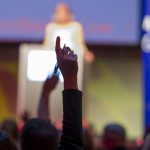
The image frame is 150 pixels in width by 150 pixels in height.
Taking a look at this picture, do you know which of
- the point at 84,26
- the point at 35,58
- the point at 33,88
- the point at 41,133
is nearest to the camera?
the point at 41,133

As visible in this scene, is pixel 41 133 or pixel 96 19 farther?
pixel 96 19

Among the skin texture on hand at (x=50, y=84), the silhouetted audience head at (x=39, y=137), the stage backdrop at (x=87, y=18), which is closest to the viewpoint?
the silhouetted audience head at (x=39, y=137)

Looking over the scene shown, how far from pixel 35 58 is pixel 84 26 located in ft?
8.74

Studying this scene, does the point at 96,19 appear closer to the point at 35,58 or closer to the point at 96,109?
the point at 96,109

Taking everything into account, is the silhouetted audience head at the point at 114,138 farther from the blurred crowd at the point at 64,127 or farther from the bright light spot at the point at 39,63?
the blurred crowd at the point at 64,127

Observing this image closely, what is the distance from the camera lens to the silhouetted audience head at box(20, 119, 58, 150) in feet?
5.96

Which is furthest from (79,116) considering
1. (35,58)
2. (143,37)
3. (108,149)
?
(143,37)

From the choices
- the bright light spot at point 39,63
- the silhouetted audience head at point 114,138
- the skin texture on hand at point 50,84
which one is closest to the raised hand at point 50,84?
the skin texture on hand at point 50,84

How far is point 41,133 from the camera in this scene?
1.83m

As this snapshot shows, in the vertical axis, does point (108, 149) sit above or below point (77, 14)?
below

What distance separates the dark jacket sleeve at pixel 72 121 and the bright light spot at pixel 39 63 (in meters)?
2.38

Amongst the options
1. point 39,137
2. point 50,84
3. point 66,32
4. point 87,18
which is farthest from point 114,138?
point 87,18

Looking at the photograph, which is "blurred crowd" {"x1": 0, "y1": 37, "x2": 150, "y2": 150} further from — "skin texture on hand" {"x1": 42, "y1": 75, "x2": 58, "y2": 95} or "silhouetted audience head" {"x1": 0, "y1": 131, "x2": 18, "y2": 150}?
"skin texture on hand" {"x1": 42, "y1": 75, "x2": 58, "y2": 95}

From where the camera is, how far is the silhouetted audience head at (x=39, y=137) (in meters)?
1.82
